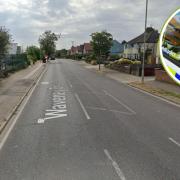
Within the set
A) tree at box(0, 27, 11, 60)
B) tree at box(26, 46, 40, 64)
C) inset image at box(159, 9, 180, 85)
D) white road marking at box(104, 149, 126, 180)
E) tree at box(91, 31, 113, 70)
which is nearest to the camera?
white road marking at box(104, 149, 126, 180)

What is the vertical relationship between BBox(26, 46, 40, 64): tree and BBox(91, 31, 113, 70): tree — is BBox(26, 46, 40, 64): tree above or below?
below

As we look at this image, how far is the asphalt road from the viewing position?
23.9 feet

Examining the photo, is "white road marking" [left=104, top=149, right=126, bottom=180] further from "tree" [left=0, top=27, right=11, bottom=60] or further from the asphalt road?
"tree" [left=0, top=27, right=11, bottom=60]

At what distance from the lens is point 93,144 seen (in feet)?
31.5

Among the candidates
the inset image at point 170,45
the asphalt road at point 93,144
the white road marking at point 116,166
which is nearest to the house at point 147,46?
the inset image at point 170,45

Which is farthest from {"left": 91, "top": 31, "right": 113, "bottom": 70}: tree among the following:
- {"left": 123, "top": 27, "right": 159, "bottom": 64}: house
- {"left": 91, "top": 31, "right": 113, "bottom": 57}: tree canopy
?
{"left": 123, "top": 27, "right": 159, "bottom": 64}: house

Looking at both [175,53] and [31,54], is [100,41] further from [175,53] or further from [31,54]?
[175,53]

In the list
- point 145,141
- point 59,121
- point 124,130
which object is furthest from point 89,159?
point 59,121

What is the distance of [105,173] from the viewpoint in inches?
282

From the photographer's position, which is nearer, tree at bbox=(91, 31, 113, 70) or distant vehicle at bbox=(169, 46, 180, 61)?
distant vehicle at bbox=(169, 46, 180, 61)

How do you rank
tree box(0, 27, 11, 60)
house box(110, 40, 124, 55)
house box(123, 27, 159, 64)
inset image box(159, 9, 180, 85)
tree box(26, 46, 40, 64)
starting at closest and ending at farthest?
1. inset image box(159, 9, 180, 85)
2. tree box(0, 27, 11, 60)
3. house box(123, 27, 159, 64)
4. tree box(26, 46, 40, 64)
5. house box(110, 40, 124, 55)

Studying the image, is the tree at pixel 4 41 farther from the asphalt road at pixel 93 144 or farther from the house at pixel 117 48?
the house at pixel 117 48

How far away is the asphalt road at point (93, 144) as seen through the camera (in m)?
7.27

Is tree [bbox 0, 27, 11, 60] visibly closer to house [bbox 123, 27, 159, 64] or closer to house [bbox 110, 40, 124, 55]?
house [bbox 123, 27, 159, 64]
